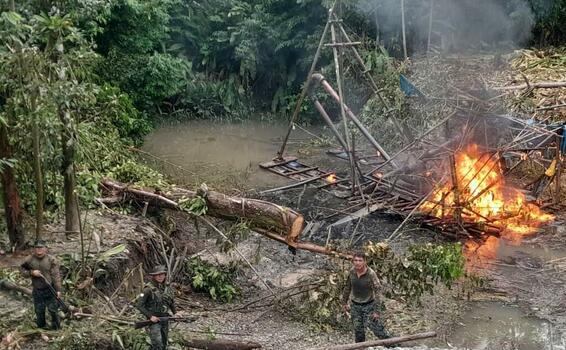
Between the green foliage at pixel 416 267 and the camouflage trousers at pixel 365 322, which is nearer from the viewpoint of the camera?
the camouflage trousers at pixel 365 322

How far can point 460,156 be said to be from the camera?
481 inches

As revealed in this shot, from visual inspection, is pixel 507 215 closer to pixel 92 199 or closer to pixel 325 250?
pixel 325 250

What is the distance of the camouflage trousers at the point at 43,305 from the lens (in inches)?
289

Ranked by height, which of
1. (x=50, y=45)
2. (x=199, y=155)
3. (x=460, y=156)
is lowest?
(x=199, y=155)

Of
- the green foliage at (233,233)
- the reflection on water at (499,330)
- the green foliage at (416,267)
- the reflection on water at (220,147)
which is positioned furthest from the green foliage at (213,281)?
the reflection on water at (220,147)

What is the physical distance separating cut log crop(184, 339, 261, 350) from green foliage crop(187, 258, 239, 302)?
194 cm

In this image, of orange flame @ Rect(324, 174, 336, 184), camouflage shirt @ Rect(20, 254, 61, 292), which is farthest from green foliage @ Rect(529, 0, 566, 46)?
camouflage shirt @ Rect(20, 254, 61, 292)

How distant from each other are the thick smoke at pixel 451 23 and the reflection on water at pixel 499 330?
484 inches

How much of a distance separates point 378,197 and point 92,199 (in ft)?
18.4

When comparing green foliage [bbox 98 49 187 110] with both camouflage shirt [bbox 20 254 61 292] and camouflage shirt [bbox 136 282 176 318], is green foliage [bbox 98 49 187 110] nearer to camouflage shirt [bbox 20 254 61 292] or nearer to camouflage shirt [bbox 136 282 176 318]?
camouflage shirt [bbox 20 254 61 292]

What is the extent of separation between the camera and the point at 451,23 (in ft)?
66.6

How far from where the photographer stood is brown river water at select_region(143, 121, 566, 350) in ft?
28.3

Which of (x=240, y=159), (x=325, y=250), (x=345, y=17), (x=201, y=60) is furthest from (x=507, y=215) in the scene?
(x=201, y=60)

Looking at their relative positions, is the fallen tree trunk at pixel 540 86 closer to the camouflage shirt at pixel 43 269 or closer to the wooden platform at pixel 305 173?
the wooden platform at pixel 305 173
